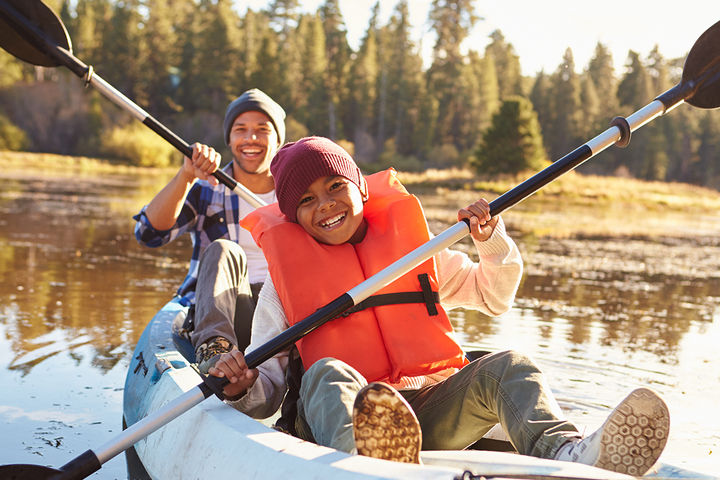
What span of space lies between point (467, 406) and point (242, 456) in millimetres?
614

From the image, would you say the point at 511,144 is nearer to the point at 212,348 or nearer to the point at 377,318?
the point at 212,348

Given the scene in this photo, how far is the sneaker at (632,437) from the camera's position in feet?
5.53

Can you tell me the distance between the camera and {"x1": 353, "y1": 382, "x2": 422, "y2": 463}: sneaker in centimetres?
167

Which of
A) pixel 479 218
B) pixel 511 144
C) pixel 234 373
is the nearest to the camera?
pixel 234 373

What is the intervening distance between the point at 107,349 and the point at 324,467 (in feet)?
9.27

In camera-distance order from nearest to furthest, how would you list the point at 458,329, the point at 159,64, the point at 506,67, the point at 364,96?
1. the point at 458,329
2. the point at 364,96
3. the point at 159,64
4. the point at 506,67

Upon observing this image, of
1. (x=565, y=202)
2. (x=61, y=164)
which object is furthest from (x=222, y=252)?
(x=61, y=164)

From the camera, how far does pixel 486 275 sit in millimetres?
2447

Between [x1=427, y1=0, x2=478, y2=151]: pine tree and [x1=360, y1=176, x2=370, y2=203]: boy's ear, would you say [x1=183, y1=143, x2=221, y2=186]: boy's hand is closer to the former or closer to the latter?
[x1=360, y1=176, x2=370, y2=203]: boy's ear

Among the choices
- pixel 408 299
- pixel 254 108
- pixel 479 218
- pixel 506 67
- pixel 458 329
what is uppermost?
pixel 506 67

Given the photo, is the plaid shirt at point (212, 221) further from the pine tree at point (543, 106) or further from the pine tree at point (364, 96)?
the pine tree at point (543, 106)

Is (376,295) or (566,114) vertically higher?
(566,114)

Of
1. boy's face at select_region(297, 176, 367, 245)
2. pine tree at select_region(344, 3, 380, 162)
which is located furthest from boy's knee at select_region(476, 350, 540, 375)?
pine tree at select_region(344, 3, 380, 162)

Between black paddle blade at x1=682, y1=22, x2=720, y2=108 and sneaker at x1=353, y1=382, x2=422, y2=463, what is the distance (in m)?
1.80
